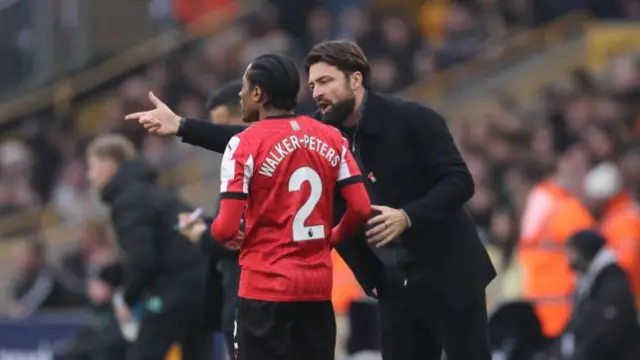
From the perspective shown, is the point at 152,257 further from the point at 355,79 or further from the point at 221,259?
the point at 355,79

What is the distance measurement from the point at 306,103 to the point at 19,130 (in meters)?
6.52

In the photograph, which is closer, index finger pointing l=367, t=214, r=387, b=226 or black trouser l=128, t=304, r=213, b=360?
index finger pointing l=367, t=214, r=387, b=226

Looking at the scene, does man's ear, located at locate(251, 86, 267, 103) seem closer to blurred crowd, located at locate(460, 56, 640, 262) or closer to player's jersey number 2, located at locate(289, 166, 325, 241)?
player's jersey number 2, located at locate(289, 166, 325, 241)

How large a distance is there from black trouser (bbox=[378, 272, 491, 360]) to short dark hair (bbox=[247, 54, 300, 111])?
1217mm

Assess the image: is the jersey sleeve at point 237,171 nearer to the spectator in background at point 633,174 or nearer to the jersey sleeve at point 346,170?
the jersey sleeve at point 346,170

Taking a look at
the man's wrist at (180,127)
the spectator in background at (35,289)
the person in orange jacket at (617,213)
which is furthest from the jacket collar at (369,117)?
the spectator in background at (35,289)

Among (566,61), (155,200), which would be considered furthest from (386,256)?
(566,61)

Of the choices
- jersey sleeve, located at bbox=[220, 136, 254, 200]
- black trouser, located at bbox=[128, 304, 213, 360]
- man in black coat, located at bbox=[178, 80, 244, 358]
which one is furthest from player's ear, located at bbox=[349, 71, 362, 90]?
black trouser, located at bbox=[128, 304, 213, 360]

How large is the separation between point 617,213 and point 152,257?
4.07 metres

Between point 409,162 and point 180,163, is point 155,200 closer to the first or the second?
point 409,162

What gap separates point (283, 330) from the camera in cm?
847

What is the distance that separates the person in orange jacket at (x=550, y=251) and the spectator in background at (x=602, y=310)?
73.8 inches

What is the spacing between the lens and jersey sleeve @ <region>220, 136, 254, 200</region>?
8258mm

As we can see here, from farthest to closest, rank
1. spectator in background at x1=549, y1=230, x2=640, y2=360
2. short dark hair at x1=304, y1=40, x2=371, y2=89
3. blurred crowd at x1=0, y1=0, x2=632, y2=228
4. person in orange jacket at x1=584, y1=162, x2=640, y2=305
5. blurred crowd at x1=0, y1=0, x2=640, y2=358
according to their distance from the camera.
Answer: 1. blurred crowd at x1=0, y1=0, x2=632, y2=228
2. blurred crowd at x1=0, y1=0, x2=640, y2=358
3. person in orange jacket at x1=584, y1=162, x2=640, y2=305
4. spectator in background at x1=549, y1=230, x2=640, y2=360
5. short dark hair at x1=304, y1=40, x2=371, y2=89
